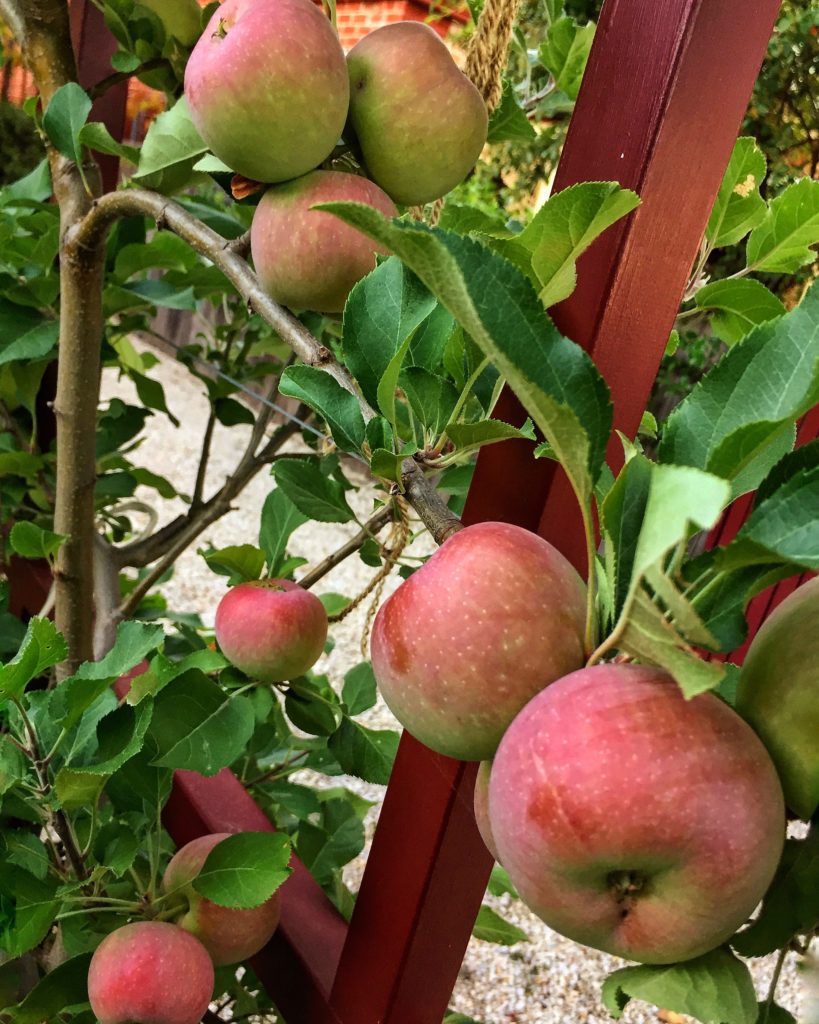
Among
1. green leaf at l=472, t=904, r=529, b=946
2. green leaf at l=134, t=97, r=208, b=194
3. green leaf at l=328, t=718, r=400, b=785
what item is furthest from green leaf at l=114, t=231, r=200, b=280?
green leaf at l=472, t=904, r=529, b=946

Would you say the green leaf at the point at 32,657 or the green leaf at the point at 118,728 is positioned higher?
the green leaf at the point at 32,657

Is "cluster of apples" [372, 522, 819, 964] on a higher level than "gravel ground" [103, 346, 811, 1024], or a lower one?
higher

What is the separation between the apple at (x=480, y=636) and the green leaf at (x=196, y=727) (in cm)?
28

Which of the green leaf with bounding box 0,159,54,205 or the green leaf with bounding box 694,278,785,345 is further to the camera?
the green leaf with bounding box 0,159,54,205

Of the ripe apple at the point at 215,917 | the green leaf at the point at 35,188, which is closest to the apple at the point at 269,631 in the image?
the ripe apple at the point at 215,917

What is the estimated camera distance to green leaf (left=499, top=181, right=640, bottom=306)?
328 millimetres

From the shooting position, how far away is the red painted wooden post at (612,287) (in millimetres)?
384

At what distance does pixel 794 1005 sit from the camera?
156cm

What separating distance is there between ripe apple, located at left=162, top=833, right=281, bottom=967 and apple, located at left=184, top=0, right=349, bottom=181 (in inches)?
16.5

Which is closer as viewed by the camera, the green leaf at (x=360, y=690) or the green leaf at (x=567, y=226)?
the green leaf at (x=567, y=226)

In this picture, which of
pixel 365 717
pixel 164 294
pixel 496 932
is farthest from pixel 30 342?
pixel 365 717

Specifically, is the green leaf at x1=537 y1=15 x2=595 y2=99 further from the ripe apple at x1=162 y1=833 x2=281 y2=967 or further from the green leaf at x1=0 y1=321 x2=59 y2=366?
the ripe apple at x1=162 y1=833 x2=281 y2=967

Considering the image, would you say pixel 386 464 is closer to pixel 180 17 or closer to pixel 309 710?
pixel 309 710

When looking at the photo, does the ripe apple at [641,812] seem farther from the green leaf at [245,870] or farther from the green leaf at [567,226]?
the green leaf at [245,870]
